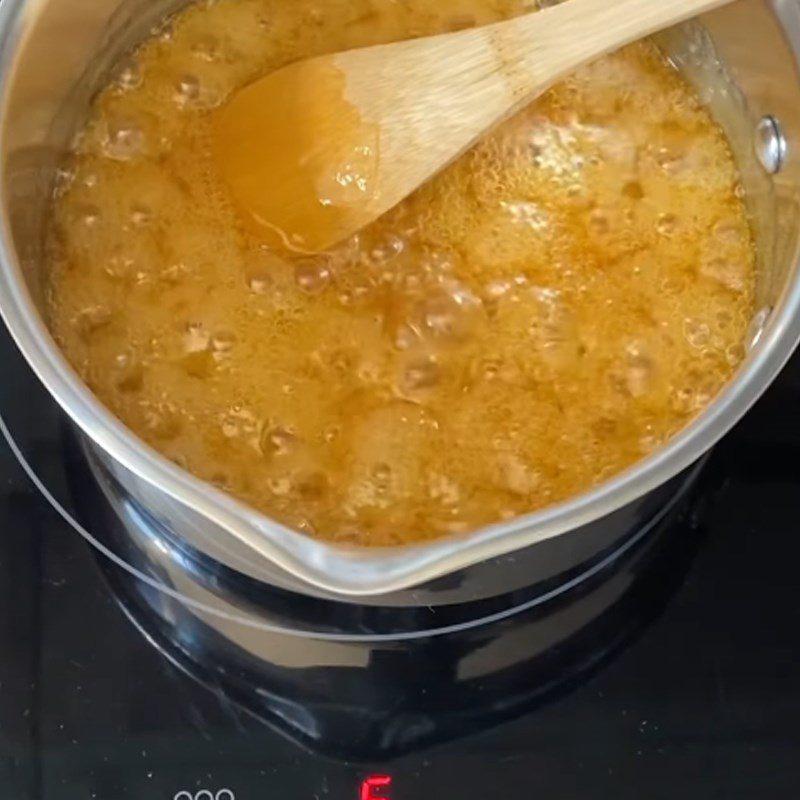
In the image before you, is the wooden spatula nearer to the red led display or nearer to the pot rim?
the pot rim

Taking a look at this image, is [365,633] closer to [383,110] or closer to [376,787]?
[376,787]

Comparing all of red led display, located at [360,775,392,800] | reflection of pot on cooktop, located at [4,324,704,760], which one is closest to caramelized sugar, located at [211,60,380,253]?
reflection of pot on cooktop, located at [4,324,704,760]

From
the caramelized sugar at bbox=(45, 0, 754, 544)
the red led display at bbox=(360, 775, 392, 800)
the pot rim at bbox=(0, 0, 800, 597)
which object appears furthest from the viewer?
the caramelized sugar at bbox=(45, 0, 754, 544)

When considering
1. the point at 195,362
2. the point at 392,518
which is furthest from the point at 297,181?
the point at 392,518

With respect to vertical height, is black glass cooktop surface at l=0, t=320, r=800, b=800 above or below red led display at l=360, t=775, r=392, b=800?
above

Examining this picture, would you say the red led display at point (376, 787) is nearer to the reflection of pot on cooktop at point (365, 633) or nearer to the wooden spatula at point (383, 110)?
the reflection of pot on cooktop at point (365, 633)

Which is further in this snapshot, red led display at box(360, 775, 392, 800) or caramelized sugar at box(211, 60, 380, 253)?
caramelized sugar at box(211, 60, 380, 253)

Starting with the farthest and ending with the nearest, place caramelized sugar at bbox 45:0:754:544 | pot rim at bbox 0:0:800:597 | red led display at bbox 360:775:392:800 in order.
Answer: caramelized sugar at bbox 45:0:754:544
red led display at bbox 360:775:392:800
pot rim at bbox 0:0:800:597
